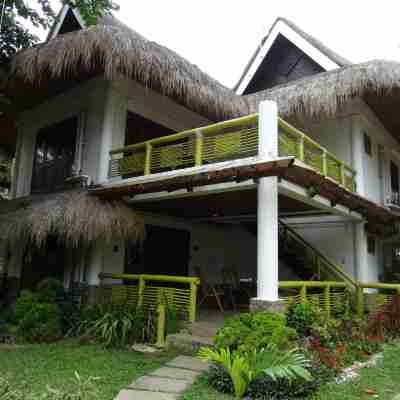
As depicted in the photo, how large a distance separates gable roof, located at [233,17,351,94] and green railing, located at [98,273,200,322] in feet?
26.5

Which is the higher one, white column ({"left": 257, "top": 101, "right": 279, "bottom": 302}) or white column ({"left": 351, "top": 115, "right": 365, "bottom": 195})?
white column ({"left": 351, "top": 115, "right": 365, "bottom": 195})

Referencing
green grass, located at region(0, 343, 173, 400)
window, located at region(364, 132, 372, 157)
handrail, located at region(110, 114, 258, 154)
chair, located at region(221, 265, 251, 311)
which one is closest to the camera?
green grass, located at region(0, 343, 173, 400)

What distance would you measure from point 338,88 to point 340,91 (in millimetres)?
106

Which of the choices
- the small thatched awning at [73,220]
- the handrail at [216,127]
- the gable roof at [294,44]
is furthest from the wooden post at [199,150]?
the gable roof at [294,44]

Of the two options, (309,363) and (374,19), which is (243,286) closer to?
(309,363)

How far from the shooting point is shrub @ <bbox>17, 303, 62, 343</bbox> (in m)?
7.49

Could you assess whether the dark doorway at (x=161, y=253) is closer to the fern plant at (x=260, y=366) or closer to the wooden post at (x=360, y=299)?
the wooden post at (x=360, y=299)

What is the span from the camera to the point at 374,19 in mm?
17625

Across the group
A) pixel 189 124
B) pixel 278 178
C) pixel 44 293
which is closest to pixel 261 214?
pixel 278 178

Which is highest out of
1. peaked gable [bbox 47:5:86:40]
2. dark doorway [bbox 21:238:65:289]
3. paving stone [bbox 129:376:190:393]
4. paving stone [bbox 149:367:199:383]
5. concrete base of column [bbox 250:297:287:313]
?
peaked gable [bbox 47:5:86:40]

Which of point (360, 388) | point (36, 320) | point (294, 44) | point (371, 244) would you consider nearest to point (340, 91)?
point (294, 44)

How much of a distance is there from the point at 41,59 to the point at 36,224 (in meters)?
3.48

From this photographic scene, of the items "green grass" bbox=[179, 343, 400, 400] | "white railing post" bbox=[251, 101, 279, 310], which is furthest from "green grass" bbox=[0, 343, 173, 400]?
"white railing post" bbox=[251, 101, 279, 310]

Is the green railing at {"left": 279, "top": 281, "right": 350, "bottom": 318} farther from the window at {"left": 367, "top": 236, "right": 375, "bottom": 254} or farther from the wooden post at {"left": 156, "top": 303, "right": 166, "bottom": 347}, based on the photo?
the window at {"left": 367, "top": 236, "right": 375, "bottom": 254}
